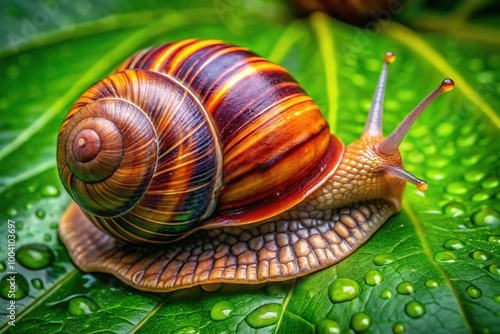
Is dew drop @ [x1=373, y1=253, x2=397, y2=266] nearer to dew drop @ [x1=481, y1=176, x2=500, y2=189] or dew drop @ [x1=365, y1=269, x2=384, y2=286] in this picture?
dew drop @ [x1=365, y1=269, x2=384, y2=286]

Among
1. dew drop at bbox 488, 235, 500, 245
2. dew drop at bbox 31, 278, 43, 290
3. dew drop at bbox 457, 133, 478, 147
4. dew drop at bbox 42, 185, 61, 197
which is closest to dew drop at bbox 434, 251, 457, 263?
dew drop at bbox 488, 235, 500, 245

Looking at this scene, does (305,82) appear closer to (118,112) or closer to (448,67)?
(448,67)

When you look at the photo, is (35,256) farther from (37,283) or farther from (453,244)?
(453,244)

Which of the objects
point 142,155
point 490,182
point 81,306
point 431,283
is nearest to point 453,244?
point 431,283

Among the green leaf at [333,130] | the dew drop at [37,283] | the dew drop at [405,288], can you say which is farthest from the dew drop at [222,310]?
the dew drop at [37,283]

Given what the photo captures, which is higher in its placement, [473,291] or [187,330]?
[187,330]

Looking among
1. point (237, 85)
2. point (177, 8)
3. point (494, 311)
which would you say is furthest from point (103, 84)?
point (494, 311)
